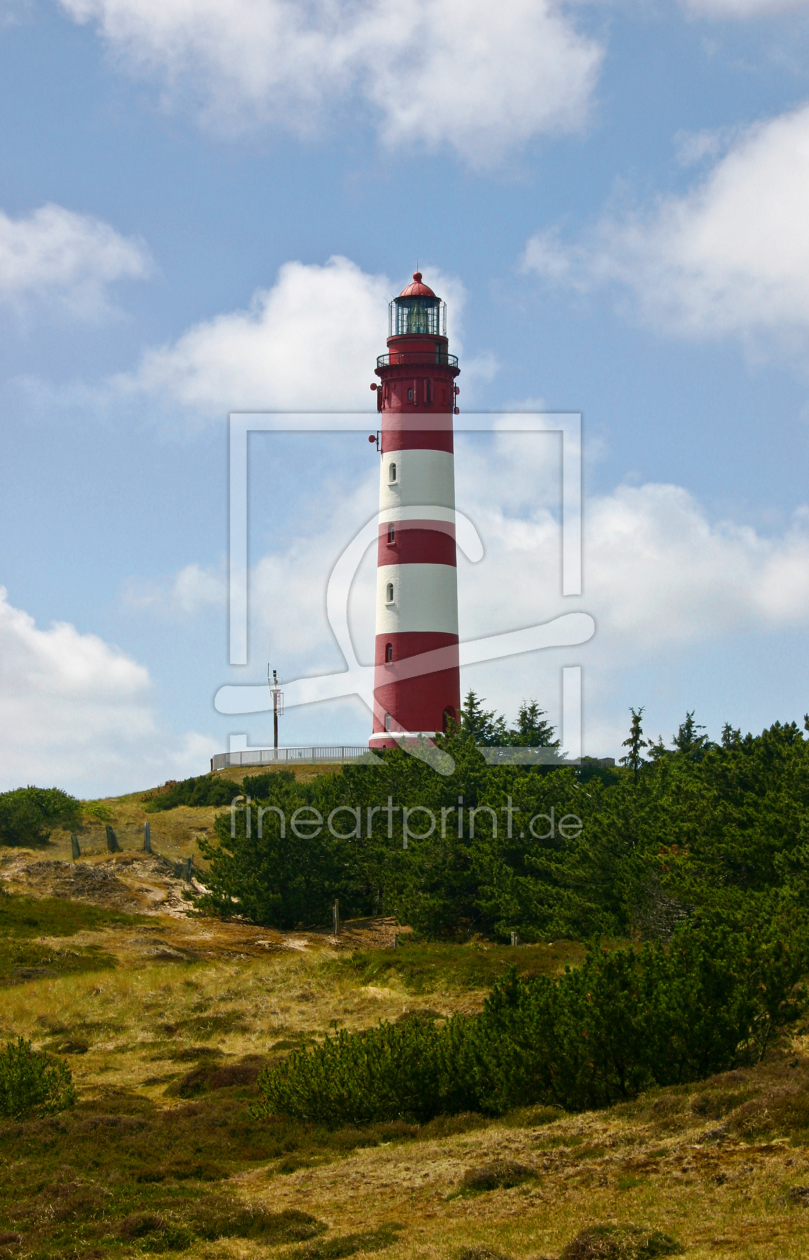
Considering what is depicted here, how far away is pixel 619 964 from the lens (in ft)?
54.1

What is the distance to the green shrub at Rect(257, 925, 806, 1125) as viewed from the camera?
1587 cm

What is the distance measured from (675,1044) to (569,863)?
63.3 ft

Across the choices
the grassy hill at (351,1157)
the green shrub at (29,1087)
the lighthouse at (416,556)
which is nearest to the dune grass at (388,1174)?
the grassy hill at (351,1157)

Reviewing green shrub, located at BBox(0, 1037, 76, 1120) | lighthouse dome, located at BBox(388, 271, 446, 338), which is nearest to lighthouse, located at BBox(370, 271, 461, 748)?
lighthouse dome, located at BBox(388, 271, 446, 338)

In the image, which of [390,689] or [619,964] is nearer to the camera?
[619,964]

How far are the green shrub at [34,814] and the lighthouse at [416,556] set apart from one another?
20.8 m

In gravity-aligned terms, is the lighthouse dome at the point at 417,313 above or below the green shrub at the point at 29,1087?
above

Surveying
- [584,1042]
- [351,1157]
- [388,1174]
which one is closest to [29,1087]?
[351,1157]

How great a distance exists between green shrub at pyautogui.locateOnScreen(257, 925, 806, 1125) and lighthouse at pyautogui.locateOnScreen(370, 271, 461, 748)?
2948cm

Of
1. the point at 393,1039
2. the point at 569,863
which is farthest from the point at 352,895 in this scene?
the point at 393,1039

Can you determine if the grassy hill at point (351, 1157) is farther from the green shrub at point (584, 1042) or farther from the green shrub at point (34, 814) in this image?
the green shrub at point (34, 814)

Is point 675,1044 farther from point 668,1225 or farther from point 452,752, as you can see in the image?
point 452,752

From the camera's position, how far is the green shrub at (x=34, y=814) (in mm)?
60000

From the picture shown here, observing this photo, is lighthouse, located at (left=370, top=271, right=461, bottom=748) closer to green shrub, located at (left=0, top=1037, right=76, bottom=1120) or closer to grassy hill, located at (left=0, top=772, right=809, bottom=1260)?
grassy hill, located at (left=0, top=772, right=809, bottom=1260)
